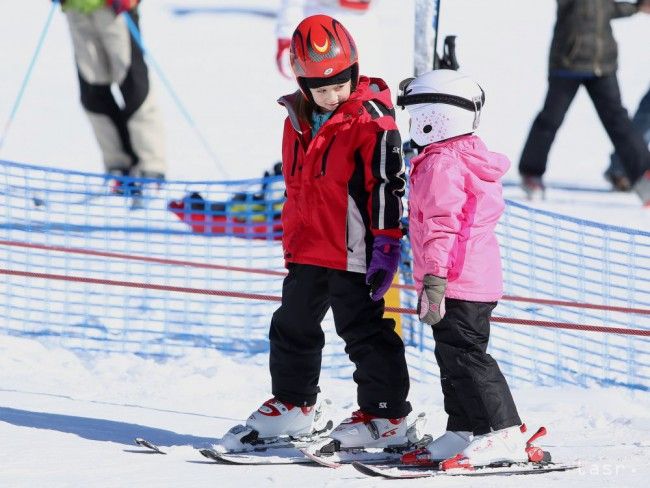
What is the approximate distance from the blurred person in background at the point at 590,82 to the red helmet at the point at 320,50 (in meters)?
4.88

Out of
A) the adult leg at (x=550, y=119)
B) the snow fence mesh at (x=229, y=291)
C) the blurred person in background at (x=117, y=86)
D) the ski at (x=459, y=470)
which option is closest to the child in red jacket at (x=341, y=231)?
the ski at (x=459, y=470)

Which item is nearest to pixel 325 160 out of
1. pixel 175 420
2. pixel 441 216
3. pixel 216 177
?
pixel 441 216

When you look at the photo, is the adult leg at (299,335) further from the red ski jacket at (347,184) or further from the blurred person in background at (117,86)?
the blurred person in background at (117,86)

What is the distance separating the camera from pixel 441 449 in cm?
458

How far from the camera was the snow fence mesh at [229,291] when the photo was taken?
6566 millimetres

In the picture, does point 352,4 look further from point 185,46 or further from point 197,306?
point 185,46

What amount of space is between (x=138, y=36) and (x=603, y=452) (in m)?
6.04

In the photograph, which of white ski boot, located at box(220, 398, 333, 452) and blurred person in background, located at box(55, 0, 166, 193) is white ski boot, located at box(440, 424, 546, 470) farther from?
blurred person in background, located at box(55, 0, 166, 193)

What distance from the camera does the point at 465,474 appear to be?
4391 mm

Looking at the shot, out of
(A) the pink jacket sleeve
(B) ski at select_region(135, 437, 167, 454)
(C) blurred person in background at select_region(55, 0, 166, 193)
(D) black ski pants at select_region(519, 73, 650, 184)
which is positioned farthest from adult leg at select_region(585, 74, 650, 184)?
(B) ski at select_region(135, 437, 167, 454)

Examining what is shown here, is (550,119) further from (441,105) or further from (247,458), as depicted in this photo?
(247,458)

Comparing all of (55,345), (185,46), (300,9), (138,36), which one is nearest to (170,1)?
(185,46)

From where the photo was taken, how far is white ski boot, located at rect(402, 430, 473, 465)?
4574 mm

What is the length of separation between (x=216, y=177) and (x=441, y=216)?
7.03 m
